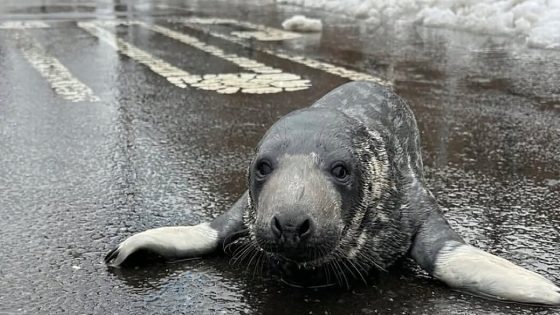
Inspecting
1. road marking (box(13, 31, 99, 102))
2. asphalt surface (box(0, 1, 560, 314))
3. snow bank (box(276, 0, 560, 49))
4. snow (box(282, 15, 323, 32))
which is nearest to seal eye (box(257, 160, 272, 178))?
asphalt surface (box(0, 1, 560, 314))

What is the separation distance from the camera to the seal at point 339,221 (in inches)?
128

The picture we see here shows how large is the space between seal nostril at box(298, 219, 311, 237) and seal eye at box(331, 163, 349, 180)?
0.44 metres

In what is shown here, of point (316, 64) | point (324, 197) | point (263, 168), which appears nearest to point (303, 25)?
point (316, 64)

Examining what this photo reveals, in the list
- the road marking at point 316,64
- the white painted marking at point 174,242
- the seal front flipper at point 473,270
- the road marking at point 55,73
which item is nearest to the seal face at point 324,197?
the seal front flipper at point 473,270

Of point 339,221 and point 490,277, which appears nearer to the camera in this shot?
point 339,221

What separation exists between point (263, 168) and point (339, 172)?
14.6 inches

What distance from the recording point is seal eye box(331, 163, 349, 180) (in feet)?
11.6

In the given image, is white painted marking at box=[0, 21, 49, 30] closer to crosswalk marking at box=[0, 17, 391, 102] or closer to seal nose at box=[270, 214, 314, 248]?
crosswalk marking at box=[0, 17, 391, 102]

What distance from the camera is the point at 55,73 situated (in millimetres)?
9602

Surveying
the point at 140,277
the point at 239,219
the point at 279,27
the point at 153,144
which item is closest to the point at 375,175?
the point at 239,219

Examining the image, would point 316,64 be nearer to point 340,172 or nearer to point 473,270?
point 340,172

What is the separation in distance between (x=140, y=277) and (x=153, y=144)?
9.10 ft

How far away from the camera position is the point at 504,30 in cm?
1338

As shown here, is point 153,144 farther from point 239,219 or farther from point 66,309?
point 66,309
